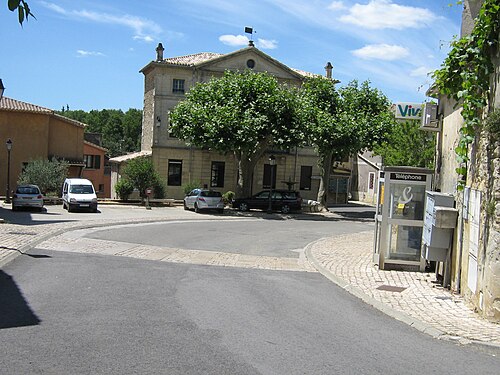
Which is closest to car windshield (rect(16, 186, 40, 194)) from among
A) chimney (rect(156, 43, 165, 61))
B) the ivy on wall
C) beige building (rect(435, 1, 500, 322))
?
chimney (rect(156, 43, 165, 61))

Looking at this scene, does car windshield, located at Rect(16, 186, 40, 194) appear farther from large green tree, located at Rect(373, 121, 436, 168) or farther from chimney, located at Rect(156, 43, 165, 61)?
chimney, located at Rect(156, 43, 165, 61)

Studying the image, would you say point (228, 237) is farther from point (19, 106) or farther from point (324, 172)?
point (19, 106)

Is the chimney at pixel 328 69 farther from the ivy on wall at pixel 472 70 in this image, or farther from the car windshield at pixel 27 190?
the ivy on wall at pixel 472 70

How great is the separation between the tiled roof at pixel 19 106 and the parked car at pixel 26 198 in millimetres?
15336

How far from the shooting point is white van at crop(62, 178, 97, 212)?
29681 mm

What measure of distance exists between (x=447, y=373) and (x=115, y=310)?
14.5ft

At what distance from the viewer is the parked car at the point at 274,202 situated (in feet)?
122

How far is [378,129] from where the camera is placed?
35.4m

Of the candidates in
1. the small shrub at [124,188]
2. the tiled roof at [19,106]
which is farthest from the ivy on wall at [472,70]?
the tiled roof at [19,106]

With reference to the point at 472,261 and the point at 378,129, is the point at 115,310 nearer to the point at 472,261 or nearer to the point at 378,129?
the point at 472,261

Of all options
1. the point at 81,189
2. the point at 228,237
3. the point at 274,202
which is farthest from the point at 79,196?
the point at 274,202

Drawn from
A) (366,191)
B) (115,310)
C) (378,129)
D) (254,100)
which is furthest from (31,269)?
(366,191)

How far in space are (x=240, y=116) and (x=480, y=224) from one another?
82.1 feet

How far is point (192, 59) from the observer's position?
46000 mm
